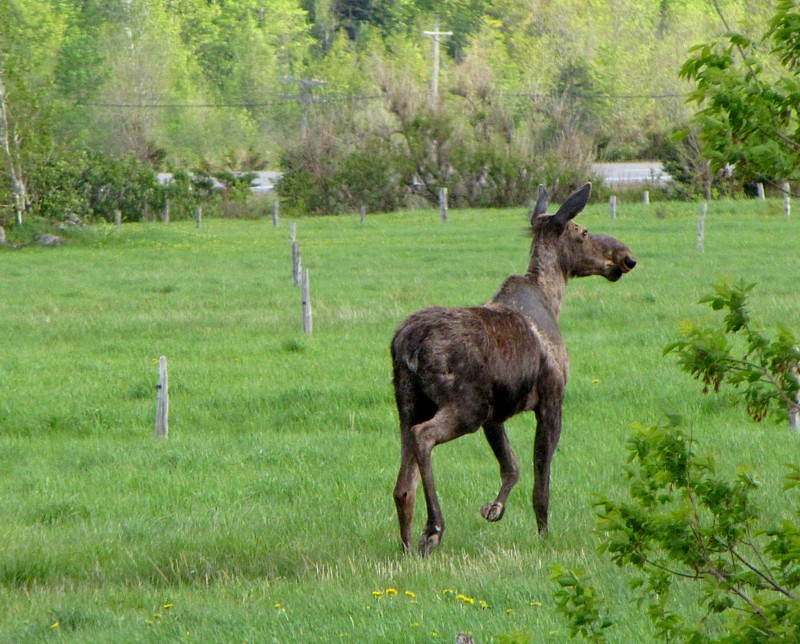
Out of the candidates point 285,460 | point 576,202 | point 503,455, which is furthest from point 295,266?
point 503,455

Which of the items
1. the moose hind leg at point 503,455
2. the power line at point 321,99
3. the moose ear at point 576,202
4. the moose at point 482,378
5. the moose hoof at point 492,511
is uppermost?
the power line at point 321,99

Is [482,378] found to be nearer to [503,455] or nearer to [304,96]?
[503,455]

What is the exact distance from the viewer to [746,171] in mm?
3809

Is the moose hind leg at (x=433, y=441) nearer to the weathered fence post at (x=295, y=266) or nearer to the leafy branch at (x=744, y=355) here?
the leafy branch at (x=744, y=355)

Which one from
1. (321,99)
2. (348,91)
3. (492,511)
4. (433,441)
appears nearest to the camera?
(433,441)

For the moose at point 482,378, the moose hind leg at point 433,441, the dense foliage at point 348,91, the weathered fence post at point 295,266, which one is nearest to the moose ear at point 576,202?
the moose at point 482,378

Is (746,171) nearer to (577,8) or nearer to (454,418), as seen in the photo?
(454,418)

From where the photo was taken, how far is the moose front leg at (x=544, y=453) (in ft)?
26.6

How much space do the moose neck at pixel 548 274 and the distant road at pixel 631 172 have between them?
4663 cm

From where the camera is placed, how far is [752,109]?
3.67m

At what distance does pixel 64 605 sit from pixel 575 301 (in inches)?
643

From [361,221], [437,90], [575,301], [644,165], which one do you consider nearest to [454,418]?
[575,301]

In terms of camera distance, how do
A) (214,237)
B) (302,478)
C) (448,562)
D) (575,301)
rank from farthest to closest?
(214,237), (575,301), (302,478), (448,562)

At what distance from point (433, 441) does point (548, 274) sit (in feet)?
6.36
